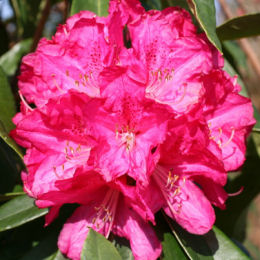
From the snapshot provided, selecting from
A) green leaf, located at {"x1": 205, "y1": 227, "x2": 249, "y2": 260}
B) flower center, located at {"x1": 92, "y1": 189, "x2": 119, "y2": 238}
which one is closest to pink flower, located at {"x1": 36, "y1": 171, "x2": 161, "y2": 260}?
flower center, located at {"x1": 92, "y1": 189, "x2": 119, "y2": 238}

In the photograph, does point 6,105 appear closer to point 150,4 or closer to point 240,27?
point 150,4

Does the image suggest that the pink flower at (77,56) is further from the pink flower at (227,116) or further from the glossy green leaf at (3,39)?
the glossy green leaf at (3,39)

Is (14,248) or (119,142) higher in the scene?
(119,142)

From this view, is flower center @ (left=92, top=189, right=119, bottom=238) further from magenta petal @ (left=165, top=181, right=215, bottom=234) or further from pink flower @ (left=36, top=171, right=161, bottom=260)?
A: magenta petal @ (left=165, top=181, right=215, bottom=234)

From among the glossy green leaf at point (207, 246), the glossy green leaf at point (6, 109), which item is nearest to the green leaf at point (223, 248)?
the glossy green leaf at point (207, 246)

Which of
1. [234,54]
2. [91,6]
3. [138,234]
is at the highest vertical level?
[91,6]

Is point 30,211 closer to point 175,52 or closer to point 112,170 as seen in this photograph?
point 112,170

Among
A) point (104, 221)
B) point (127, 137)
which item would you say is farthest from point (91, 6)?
point (104, 221)

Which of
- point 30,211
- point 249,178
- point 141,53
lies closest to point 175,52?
point 141,53
